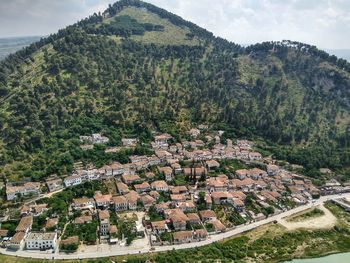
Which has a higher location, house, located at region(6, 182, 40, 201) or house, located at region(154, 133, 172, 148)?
house, located at region(154, 133, 172, 148)

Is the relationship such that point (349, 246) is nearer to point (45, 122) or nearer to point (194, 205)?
point (194, 205)

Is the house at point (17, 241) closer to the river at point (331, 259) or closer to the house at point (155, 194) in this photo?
the house at point (155, 194)

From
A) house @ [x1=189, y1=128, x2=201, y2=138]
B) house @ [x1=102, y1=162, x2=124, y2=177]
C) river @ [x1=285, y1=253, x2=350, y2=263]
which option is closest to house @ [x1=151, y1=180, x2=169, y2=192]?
house @ [x1=102, y1=162, x2=124, y2=177]

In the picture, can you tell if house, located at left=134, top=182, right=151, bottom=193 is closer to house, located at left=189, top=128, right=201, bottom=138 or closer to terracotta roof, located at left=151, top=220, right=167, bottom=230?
terracotta roof, located at left=151, top=220, right=167, bottom=230

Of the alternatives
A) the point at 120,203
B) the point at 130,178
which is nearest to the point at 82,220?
the point at 120,203

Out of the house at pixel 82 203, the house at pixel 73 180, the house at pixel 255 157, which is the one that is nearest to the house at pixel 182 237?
the house at pixel 82 203

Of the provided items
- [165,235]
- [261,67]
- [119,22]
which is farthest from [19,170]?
[119,22]
